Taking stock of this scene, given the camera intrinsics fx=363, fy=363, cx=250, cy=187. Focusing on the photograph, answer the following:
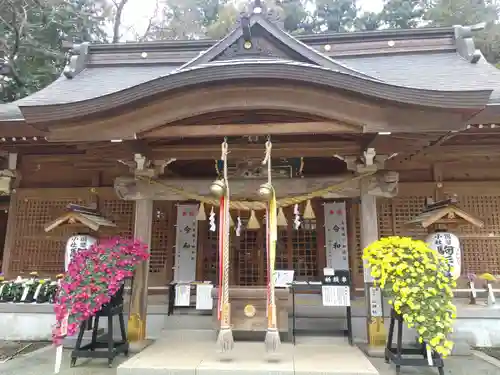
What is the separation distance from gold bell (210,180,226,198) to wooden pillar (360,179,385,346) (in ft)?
7.22

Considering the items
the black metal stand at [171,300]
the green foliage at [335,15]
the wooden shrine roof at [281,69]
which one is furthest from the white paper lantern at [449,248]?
the green foliage at [335,15]

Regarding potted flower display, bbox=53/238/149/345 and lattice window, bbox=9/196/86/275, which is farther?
lattice window, bbox=9/196/86/275

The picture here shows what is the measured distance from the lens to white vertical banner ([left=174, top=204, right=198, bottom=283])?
7.78 m

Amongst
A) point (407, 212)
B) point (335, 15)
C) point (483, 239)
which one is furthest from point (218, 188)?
point (335, 15)

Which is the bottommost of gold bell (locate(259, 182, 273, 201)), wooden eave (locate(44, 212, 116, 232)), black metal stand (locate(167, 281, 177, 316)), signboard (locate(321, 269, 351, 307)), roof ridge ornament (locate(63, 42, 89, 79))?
black metal stand (locate(167, 281, 177, 316))

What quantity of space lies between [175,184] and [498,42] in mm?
16669

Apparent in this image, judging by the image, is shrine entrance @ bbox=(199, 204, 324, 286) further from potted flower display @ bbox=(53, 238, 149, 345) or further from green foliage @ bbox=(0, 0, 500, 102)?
green foliage @ bbox=(0, 0, 500, 102)

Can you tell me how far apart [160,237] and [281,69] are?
4.98m

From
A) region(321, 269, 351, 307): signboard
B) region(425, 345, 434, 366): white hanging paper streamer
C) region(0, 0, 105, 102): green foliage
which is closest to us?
region(425, 345, 434, 366): white hanging paper streamer

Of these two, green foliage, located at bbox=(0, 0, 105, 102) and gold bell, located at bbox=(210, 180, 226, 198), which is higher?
green foliage, located at bbox=(0, 0, 105, 102)

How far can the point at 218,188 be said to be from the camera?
443 cm

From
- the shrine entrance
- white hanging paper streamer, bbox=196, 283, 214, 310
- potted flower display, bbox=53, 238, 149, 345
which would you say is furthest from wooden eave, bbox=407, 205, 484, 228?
potted flower display, bbox=53, 238, 149, 345

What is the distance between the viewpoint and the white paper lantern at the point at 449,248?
5.61 metres

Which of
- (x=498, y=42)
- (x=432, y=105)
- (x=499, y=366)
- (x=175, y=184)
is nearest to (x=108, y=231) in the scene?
(x=175, y=184)
